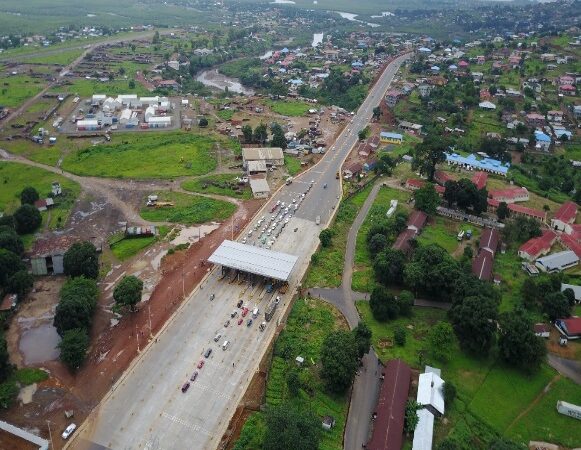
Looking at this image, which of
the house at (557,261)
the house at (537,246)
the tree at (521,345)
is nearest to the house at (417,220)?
the house at (537,246)

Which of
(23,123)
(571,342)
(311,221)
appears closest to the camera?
(571,342)

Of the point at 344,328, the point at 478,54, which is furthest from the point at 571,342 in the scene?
the point at 478,54

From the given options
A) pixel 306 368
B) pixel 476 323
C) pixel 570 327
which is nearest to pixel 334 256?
pixel 306 368

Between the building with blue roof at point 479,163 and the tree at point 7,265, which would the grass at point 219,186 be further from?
the building with blue roof at point 479,163

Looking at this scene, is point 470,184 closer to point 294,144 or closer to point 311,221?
point 311,221

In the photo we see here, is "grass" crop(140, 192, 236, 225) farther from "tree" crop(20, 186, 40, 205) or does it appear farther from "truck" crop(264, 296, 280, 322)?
"truck" crop(264, 296, 280, 322)

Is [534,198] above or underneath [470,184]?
underneath
